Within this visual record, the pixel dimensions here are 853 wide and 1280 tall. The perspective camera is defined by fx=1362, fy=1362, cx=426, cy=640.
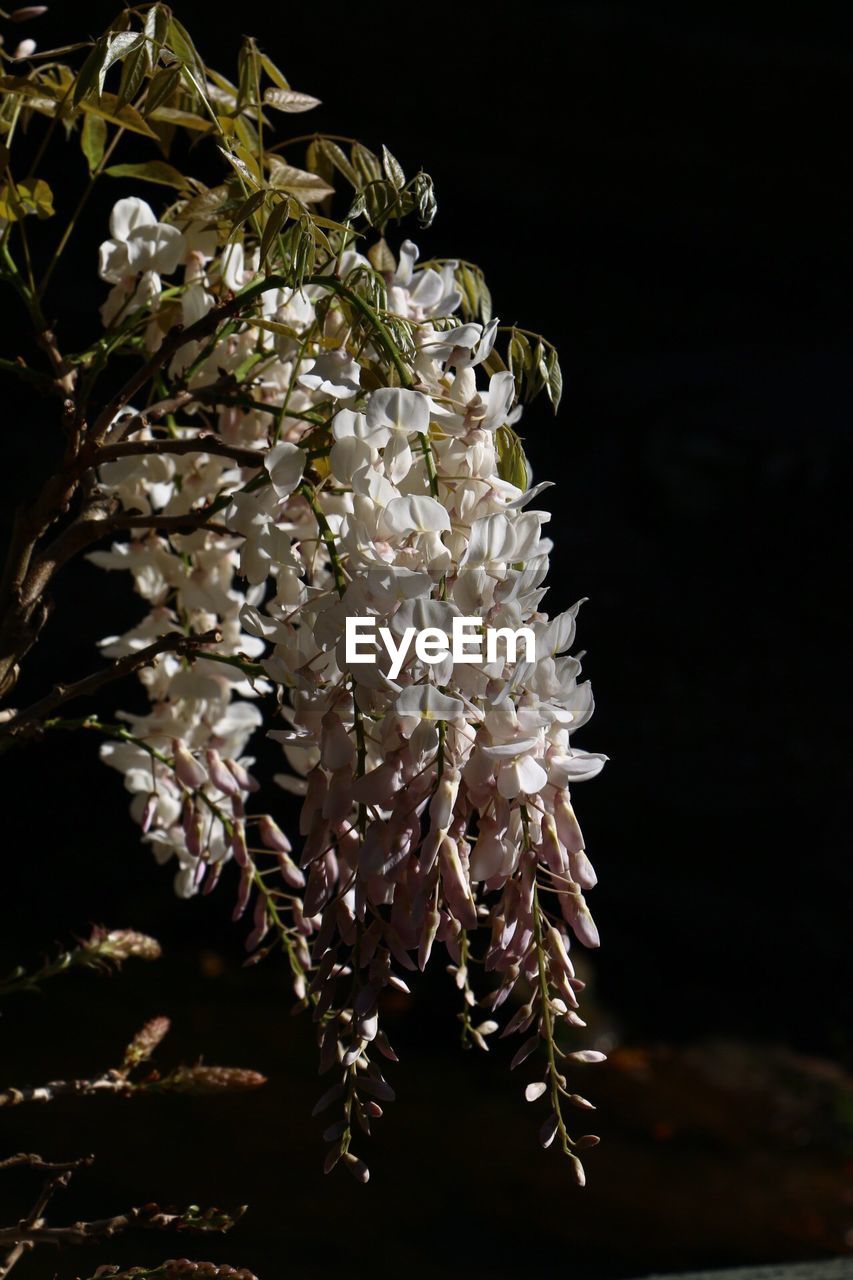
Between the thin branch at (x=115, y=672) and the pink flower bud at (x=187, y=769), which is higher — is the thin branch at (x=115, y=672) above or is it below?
above

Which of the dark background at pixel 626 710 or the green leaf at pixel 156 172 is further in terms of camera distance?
the dark background at pixel 626 710

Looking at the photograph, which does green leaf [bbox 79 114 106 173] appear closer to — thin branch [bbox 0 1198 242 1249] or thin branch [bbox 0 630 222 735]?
thin branch [bbox 0 630 222 735]

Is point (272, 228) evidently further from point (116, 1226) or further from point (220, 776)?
point (116, 1226)

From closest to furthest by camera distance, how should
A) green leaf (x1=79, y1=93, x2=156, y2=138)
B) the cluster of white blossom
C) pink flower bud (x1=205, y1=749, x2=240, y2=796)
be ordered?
the cluster of white blossom → green leaf (x1=79, y1=93, x2=156, y2=138) → pink flower bud (x1=205, y1=749, x2=240, y2=796)

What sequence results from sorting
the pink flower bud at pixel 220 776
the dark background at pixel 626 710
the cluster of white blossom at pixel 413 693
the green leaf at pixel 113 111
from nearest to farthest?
the cluster of white blossom at pixel 413 693
the green leaf at pixel 113 111
the pink flower bud at pixel 220 776
the dark background at pixel 626 710

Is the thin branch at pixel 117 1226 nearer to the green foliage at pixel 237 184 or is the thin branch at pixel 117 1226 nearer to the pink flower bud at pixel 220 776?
the pink flower bud at pixel 220 776

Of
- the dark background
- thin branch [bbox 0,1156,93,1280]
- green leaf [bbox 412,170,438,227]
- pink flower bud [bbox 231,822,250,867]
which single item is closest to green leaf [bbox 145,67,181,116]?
green leaf [bbox 412,170,438,227]

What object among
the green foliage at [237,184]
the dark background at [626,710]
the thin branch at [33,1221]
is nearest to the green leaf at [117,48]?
the green foliage at [237,184]

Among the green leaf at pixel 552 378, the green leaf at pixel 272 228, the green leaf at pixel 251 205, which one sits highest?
the green leaf at pixel 251 205

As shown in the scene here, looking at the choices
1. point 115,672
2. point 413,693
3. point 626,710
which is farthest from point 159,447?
point 626,710
